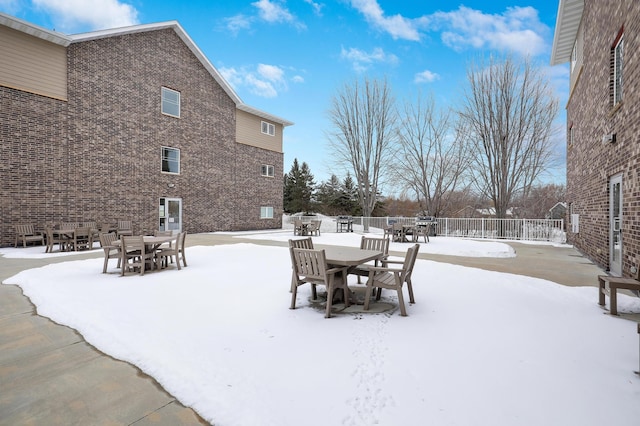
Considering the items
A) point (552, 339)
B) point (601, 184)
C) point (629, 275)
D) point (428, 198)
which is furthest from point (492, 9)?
point (552, 339)

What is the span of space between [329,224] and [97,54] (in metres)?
23.2

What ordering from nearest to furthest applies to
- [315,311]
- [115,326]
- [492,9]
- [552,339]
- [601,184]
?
1. [552,339]
2. [115,326]
3. [315,311]
4. [601,184]
5. [492,9]

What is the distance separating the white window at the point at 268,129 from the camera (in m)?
25.1

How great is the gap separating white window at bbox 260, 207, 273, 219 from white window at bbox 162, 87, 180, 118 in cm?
899

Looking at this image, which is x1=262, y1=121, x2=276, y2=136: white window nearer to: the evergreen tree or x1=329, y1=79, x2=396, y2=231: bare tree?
x1=329, y1=79, x2=396, y2=231: bare tree

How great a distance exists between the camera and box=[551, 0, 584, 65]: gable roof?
11051mm

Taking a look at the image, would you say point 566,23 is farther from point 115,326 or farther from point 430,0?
point 115,326

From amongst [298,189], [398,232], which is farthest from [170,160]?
[298,189]

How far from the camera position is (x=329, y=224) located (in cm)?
3350

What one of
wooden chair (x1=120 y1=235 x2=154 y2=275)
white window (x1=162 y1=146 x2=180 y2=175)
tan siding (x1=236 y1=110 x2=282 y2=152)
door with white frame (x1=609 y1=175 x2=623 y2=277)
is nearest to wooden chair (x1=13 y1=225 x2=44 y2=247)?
white window (x1=162 y1=146 x2=180 y2=175)

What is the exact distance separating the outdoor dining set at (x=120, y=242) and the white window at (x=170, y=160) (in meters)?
4.03

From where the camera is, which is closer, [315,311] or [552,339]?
[552,339]

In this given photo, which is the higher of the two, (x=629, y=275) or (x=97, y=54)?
(x=97, y=54)

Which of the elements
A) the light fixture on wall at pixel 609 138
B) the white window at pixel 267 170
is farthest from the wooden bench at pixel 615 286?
the white window at pixel 267 170
